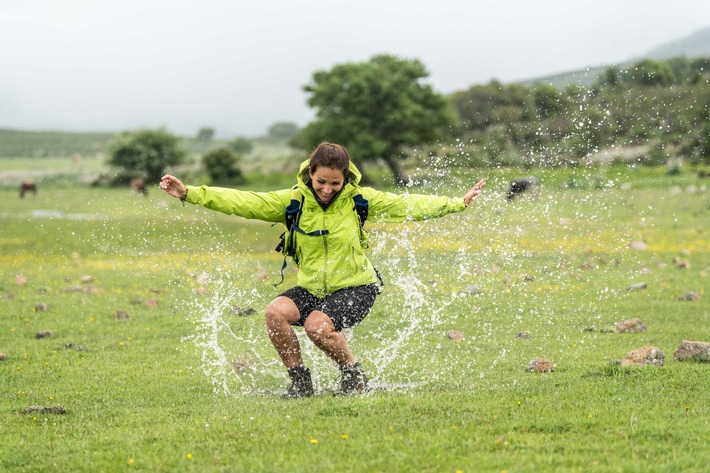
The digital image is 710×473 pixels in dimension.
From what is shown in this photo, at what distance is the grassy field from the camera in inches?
242

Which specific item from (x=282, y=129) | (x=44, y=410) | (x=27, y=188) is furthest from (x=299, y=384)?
(x=282, y=129)

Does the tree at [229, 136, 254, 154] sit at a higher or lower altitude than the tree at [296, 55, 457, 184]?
lower

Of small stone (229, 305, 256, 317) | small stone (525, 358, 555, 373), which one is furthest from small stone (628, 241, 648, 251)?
small stone (525, 358, 555, 373)

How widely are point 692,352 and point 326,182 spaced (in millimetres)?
4259

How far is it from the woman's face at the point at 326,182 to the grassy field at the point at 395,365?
1849 mm

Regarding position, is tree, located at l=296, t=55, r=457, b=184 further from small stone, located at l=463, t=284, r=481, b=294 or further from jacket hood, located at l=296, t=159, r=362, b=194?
jacket hood, located at l=296, t=159, r=362, b=194

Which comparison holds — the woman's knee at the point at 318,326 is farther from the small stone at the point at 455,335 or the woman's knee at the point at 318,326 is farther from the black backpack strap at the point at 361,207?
the small stone at the point at 455,335

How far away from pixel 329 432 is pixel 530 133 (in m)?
59.4

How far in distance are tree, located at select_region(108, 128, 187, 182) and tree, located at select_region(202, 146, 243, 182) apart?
892 cm

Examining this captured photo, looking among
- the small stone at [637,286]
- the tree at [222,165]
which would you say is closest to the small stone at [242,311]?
the small stone at [637,286]

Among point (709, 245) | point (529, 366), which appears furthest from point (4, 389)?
point (709, 245)

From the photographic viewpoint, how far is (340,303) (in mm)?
8086

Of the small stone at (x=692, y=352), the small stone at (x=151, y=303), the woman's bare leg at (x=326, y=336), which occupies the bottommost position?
the small stone at (x=151, y=303)

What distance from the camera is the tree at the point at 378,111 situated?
2411 inches
